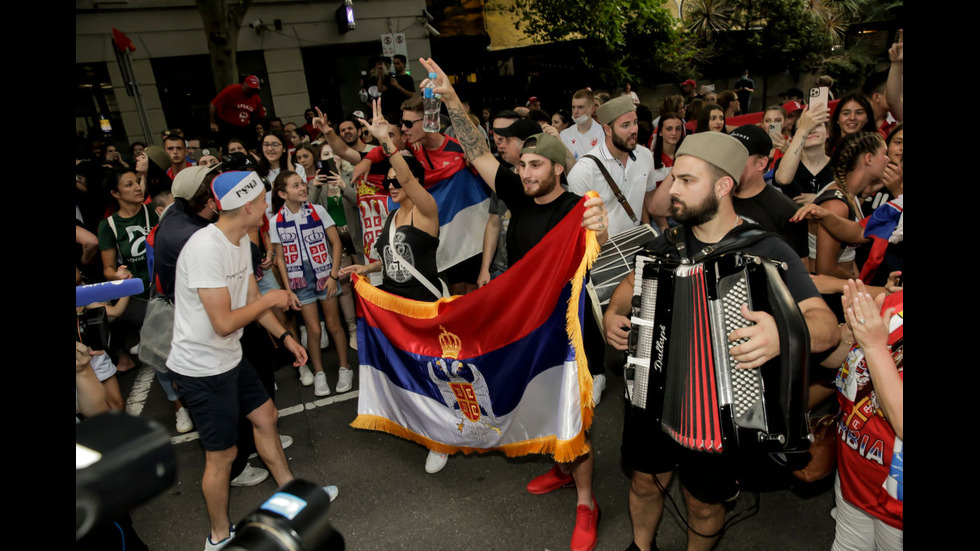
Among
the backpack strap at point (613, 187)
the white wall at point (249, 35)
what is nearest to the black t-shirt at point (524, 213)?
the backpack strap at point (613, 187)

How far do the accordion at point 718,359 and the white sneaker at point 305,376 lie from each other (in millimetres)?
3894

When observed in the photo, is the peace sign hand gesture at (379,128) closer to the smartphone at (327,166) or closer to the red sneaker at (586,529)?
the smartphone at (327,166)

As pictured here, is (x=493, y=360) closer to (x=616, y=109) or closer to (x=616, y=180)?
(x=616, y=180)

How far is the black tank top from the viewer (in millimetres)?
3963

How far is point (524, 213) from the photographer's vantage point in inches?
148

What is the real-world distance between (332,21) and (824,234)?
1763 cm

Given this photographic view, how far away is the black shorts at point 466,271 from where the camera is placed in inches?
210

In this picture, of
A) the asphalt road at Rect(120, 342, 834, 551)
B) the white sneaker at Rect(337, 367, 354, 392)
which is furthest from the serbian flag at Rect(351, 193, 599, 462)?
the white sneaker at Rect(337, 367, 354, 392)

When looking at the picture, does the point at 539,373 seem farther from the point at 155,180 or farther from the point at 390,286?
the point at 155,180

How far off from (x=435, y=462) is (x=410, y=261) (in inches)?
57.7

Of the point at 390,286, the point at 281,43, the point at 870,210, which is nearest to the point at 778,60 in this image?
the point at 281,43

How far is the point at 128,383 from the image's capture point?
5840mm

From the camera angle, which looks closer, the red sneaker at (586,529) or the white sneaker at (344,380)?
the red sneaker at (586,529)

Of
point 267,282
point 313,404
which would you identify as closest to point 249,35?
point 267,282
